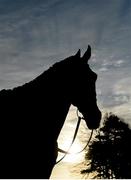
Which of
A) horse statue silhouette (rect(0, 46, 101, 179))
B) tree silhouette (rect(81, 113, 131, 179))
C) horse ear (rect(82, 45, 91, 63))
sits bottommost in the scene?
horse statue silhouette (rect(0, 46, 101, 179))

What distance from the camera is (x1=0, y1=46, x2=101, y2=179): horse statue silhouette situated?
7198 millimetres

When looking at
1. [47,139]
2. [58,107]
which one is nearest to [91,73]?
[58,107]

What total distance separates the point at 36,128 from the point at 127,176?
5002 cm

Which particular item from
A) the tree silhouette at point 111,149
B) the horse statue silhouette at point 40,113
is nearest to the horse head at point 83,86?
the horse statue silhouette at point 40,113

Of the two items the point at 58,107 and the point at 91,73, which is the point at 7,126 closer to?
the point at 58,107

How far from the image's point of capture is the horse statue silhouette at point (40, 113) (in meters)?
7.20

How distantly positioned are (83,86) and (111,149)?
5206 cm

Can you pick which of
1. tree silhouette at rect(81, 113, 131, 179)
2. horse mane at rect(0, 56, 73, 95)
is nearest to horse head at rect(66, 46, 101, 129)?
horse mane at rect(0, 56, 73, 95)

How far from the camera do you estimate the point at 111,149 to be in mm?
59438

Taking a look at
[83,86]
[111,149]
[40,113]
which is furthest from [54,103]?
[111,149]

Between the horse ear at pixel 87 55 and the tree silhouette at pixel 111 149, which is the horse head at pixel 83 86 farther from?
the tree silhouette at pixel 111 149

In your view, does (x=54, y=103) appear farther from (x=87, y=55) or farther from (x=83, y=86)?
(x=87, y=55)

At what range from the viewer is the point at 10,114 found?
7246 millimetres

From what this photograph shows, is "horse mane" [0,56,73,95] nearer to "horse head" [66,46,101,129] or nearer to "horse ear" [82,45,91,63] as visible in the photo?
"horse head" [66,46,101,129]
